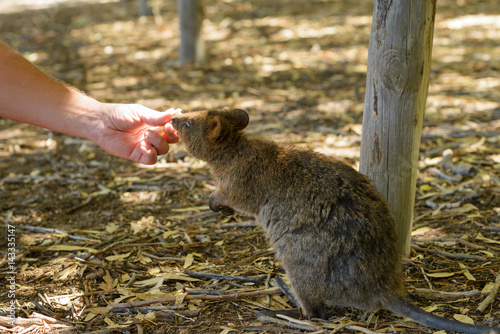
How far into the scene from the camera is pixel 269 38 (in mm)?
10406

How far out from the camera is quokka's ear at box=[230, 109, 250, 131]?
3.68m

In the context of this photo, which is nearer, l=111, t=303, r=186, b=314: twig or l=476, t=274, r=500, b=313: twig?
l=476, t=274, r=500, b=313: twig

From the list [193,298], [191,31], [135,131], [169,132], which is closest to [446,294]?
[193,298]

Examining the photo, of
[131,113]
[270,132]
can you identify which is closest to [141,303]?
[131,113]

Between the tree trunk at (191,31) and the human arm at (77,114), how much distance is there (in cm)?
479

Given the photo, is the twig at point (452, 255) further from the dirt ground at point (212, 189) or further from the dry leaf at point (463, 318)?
the dry leaf at point (463, 318)

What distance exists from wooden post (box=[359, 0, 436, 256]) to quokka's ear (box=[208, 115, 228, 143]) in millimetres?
931

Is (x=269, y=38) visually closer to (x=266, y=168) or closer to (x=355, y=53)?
(x=355, y=53)

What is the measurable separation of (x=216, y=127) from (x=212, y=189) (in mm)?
1606

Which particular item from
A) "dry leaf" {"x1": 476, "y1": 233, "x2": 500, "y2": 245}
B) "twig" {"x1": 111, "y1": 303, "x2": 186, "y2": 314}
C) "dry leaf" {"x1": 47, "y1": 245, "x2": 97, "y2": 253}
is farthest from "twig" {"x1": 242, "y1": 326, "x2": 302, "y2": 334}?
"dry leaf" {"x1": 476, "y1": 233, "x2": 500, "y2": 245}

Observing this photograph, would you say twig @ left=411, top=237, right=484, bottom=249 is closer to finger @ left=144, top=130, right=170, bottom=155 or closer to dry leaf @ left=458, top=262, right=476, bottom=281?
dry leaf @ left=458, top=262, right=476, bottom=281

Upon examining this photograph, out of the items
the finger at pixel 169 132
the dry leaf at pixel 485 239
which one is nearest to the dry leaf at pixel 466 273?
the dry leaf at pixel 485 239

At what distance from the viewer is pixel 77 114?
156 inches

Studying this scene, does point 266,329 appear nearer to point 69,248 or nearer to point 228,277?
point 228,277
